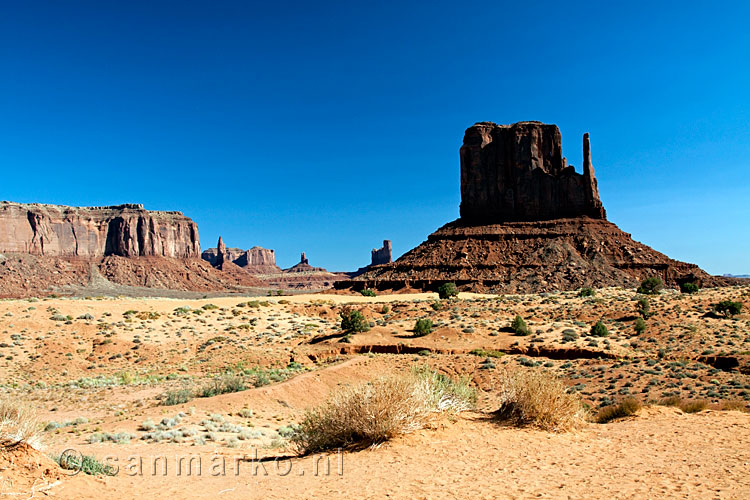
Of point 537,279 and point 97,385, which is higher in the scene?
point 537,279

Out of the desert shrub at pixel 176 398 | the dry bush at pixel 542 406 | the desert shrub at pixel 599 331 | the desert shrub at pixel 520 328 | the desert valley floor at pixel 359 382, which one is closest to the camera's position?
the desert valley floor at pixel 359 382

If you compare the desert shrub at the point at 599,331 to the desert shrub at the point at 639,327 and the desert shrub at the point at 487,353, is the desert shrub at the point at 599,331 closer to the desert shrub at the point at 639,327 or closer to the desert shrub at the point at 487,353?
the desert shrub at the point at 639,327

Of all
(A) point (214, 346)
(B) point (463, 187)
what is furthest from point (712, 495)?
(B) point (463, 187)

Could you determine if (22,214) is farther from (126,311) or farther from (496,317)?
(496,317)

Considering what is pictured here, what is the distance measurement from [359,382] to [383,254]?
17596 cm

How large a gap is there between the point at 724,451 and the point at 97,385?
19.9 m

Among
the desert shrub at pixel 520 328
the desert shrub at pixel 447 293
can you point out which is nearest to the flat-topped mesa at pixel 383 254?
the desert shrub at pixel 447 293

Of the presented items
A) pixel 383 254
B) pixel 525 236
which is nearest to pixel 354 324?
pixel 525 236

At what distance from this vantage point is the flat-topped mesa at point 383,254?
18862cm

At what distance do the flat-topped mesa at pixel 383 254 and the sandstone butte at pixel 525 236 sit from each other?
102234 mm

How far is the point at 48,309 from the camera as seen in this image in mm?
31125

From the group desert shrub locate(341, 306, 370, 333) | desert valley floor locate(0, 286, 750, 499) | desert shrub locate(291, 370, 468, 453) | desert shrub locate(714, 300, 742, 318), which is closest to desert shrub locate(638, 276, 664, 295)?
desert valley floor locate(0, 286, 750, 499)

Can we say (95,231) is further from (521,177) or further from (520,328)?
(520,328)

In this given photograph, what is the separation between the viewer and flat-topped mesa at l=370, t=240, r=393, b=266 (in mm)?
188625
